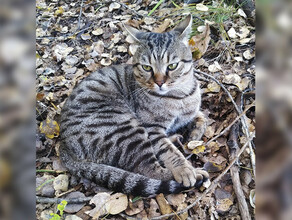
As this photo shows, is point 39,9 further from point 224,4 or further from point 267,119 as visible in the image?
point 267,119

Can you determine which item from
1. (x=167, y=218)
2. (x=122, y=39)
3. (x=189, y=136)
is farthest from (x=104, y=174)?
(x=122, y=39)

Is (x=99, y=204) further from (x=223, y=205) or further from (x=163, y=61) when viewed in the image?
(x=163, y=61)

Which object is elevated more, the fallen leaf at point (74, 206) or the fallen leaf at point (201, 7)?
the fallen leaf at point (201, 7)

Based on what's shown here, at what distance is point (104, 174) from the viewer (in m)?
2.38

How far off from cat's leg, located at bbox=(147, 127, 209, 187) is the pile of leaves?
0.38ft

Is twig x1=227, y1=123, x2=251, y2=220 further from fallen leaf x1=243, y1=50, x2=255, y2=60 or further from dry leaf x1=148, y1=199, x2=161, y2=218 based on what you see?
fallen leaf x1=243, y1=50, x2=255, y2=60

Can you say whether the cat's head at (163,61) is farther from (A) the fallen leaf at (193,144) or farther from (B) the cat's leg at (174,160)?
(A) the fallen leaf at (193,144)

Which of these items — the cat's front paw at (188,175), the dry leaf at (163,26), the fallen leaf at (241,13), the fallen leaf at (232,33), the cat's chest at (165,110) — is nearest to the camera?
the cat's front paw at (188,175)

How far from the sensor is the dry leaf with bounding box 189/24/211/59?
3703 mm

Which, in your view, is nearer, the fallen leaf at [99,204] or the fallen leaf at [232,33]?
the fallen leaf at [99,204]

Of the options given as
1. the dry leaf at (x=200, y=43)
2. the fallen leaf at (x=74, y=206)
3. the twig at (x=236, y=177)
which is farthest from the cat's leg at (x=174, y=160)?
the dry leaf at (x=200, y=43)

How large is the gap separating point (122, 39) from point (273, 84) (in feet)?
13.3

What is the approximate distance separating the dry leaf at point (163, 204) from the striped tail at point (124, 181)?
5 centimetres

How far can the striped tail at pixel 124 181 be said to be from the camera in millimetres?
2256
